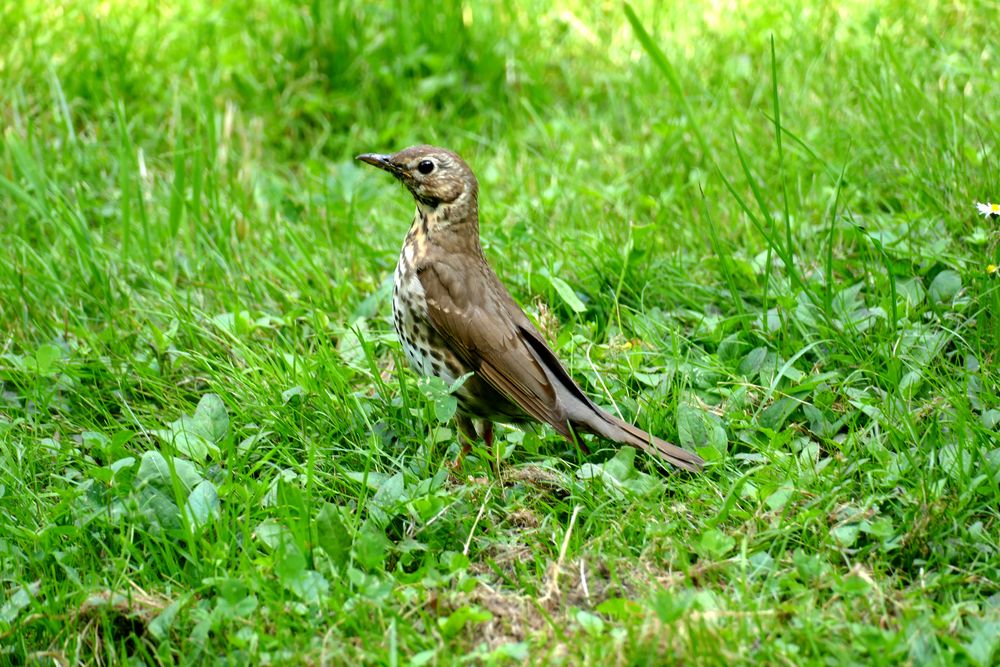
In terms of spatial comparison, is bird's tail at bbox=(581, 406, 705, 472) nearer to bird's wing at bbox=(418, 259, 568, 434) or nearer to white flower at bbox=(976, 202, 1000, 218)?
bird's wing at bbox=(418, 259, 568, 434)

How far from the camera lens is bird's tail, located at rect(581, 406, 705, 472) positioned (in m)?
3.92

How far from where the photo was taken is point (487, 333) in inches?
169

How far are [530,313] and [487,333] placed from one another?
0.66 metres

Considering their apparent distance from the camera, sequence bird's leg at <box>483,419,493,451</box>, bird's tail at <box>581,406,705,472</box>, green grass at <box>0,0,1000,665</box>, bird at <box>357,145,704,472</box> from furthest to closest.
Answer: bird's leg at <box>483,419,493,451</box> < bird at <box>357,145,704,472</box> < bird's tail at <box>581,406,705,472</box> < green grass at <box>0,0,1000,665</box>

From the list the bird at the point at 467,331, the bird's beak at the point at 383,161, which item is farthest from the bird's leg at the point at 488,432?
the bird's beak at the point at 383,161

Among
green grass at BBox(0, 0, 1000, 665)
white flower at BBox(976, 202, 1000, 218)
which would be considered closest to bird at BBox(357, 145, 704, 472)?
green grass at BBox(0, 0, 1000, 665)

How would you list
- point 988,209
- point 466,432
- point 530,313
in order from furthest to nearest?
point 530,313 < point 466,432 < point 988,209

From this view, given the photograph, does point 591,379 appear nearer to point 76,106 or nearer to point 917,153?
point 917,153

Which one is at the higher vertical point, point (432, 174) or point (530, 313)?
point (432, 174)

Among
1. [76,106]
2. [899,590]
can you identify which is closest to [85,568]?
[899,590]

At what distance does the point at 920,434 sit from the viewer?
3.90 metres

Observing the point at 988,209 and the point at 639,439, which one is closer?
the point at 639,439

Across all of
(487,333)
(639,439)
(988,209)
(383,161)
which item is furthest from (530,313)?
(988,209)

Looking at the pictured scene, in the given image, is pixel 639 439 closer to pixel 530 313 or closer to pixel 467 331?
pixel 467 331
